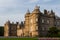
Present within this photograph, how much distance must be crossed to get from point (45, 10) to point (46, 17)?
3521mm

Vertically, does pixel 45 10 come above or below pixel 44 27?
above

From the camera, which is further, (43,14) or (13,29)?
(13,29)

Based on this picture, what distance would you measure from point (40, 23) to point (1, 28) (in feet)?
182

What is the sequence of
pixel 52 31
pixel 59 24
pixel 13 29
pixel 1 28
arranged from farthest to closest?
pixel 1 28
pixel 13 29
pixel 59 24
pixel 52 31

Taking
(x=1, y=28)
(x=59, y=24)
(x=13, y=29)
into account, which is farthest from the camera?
(x=1, y=28)

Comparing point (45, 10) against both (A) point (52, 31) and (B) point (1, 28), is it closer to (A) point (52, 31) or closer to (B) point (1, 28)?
(A) point (52, 31)

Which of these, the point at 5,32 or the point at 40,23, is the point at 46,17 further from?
the point at 5,32

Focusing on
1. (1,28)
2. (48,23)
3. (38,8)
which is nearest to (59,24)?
(48,23)

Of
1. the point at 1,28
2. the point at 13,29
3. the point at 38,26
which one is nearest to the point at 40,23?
the point at 38,26

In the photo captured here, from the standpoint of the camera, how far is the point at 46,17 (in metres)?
78.4

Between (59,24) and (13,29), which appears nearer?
(59,24)

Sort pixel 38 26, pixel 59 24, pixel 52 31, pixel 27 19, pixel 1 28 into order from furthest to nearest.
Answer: pixel 1 28 < pixel 27 19 < pixel 59 24 < pixel 38 26 < pixel 52 31

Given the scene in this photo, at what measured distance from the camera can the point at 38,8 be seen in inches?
3059

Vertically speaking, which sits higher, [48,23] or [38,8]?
[38,8]
